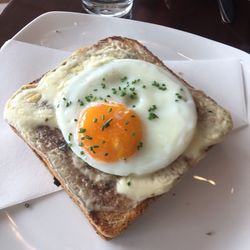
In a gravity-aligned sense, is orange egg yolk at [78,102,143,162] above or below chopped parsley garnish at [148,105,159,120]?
above

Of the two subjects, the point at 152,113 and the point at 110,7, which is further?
the point at 110,7

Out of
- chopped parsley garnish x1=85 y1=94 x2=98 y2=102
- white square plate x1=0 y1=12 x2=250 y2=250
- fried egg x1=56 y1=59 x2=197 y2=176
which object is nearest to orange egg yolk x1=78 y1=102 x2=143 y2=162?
fried egg x1=56 y1=59 x2=197 y2=176

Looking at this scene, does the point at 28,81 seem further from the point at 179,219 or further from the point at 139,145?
the point at 179,219

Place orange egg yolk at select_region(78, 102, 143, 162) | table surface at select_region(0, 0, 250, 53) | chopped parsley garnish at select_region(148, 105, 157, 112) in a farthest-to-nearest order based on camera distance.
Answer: table surface at select_region(0, 0, 250, 53) < chopped parsley garnish at select_region(148, 105, 157, 112) < orange egg yolk at select_region(78, 102, 143, 162)

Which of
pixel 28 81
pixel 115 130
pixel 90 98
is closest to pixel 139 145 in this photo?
pixel 115 130

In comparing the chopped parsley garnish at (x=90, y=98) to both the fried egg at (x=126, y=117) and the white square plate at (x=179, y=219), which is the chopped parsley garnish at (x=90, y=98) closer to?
the fried egg at (x=126, y=117)

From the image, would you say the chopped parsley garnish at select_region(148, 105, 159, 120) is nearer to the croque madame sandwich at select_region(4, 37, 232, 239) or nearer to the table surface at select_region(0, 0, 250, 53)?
the croque madame sandwich at select_region(4, 37, 232, 239)
